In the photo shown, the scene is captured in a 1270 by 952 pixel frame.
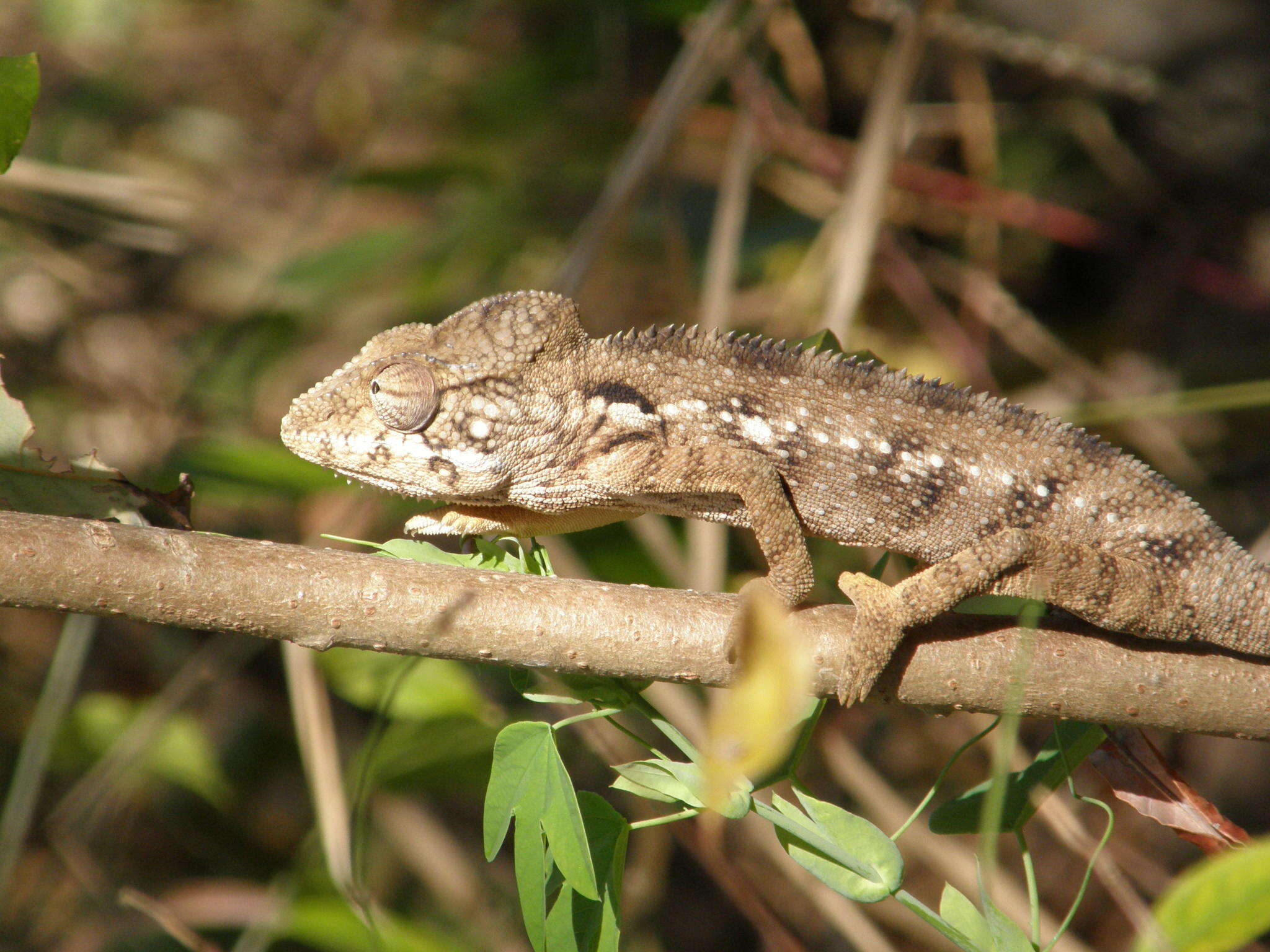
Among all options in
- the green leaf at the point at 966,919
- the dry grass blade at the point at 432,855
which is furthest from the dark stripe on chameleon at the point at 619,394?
the dry grass blade at the point at 432,855

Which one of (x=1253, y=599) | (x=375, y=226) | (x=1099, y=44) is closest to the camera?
(x=1253, y=599)

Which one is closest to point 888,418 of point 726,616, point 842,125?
point 726,616

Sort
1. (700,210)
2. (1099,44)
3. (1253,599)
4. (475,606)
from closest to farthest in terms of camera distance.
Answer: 1. (475,606)
2. (1253,599)
3. (1099,44)
4. (700,210)

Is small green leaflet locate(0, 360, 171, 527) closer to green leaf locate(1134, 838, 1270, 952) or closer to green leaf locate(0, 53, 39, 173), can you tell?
green leaf locate(0, 53, 39, 173)

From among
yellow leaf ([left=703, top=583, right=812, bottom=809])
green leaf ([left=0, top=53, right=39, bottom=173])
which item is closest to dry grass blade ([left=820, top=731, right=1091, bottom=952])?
yellow leaf ([left=703, top=583, right=812, bottom=809])

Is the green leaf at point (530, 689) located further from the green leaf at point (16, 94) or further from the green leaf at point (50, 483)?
the green leaf at point (16, 94)

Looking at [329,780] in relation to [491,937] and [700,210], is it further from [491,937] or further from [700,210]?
[700,210]
